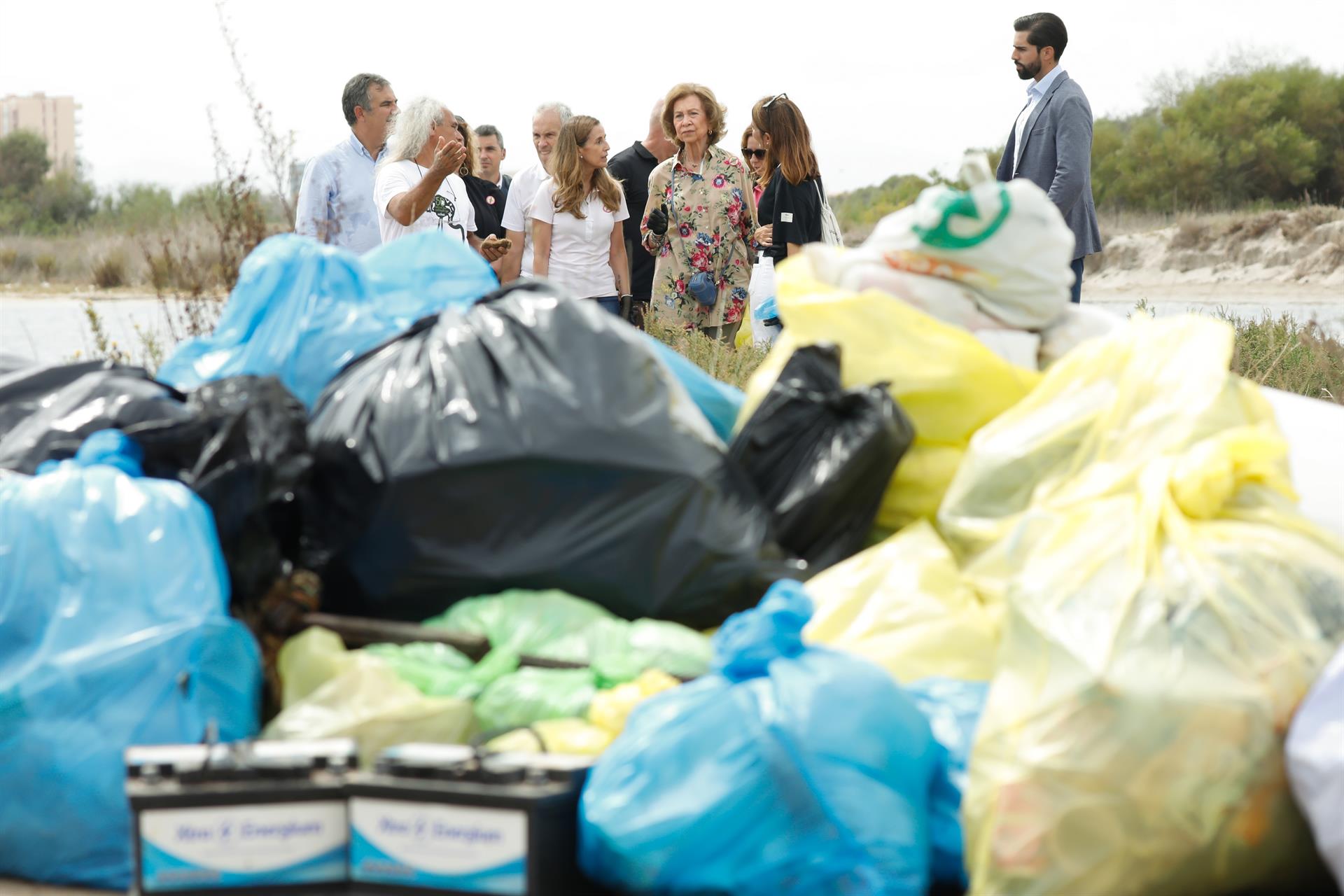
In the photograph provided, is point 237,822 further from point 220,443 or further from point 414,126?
point 414,126

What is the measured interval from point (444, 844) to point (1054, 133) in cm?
529

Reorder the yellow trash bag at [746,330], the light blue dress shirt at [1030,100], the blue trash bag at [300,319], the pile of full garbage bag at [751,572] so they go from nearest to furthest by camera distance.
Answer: the pile of full garbage bag at [751,572], the blue trash bag at [300,319], the light blue dress shirt at [1030,100], the yellow trash bag at [746,330]

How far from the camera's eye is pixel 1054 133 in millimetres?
6344

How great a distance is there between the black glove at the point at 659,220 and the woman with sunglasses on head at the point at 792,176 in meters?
0.68

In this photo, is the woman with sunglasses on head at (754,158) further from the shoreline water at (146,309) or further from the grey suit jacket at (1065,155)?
the shoreline water at (146,309)

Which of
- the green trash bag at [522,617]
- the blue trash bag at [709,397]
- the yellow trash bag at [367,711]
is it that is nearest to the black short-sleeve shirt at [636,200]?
the blue trash bag at [709,397]

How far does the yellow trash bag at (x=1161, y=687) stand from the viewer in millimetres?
1810

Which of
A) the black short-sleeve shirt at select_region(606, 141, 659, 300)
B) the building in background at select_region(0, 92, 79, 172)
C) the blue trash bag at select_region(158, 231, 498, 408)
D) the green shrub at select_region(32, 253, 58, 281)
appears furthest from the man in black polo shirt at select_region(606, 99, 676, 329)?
the building in background at select_region(0, 92, 79, 172)

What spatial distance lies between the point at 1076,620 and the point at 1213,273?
24.6 meters

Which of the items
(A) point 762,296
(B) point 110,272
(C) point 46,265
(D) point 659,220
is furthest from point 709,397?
(C) point 46,265

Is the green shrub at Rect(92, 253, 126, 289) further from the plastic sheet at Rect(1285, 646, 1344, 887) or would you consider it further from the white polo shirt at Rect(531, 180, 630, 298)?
the plastic sheet at Rect(1285, 646, 1344, 887)

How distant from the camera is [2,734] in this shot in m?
2.22

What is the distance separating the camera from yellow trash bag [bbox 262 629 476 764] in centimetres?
219

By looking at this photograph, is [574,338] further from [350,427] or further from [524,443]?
[350,427]
